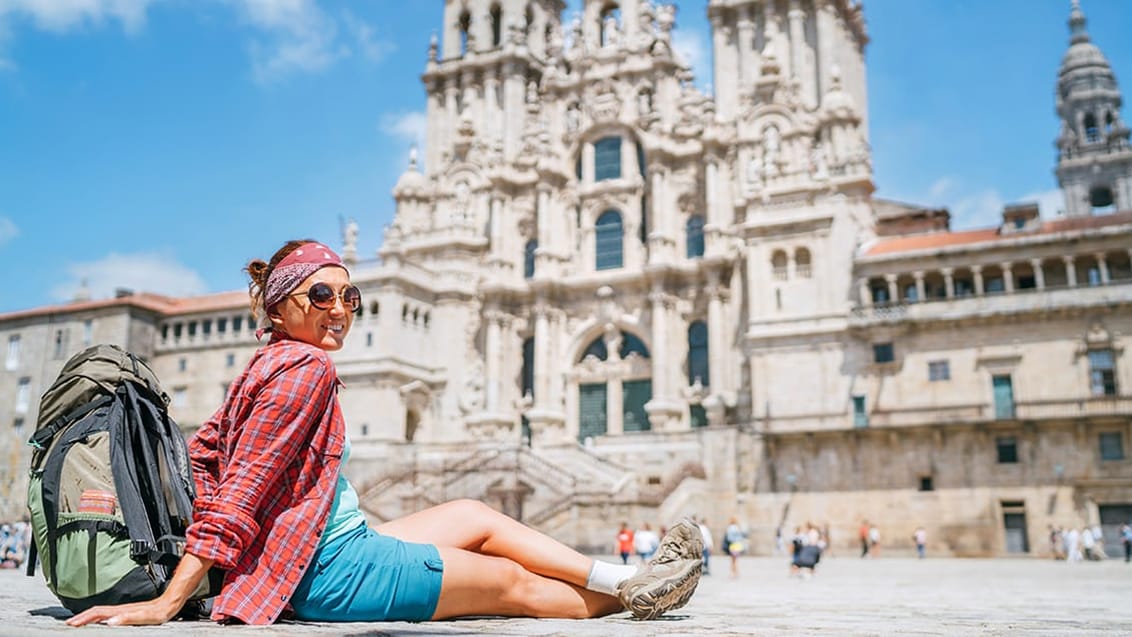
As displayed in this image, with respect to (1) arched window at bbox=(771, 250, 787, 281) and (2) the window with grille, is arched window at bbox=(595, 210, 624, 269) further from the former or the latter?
(2) the window with grille

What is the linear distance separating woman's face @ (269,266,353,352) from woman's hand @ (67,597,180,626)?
1579mm

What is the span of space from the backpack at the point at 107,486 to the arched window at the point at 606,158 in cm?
4344

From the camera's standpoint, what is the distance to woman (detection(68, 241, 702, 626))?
15.5 ft

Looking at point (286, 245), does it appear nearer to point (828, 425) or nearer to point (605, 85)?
point (828, 425)

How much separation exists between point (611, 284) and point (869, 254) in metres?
12.3

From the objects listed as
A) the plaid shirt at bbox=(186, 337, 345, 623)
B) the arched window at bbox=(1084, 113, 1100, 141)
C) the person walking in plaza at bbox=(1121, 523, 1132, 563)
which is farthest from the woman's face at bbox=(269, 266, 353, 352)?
the arched window at bbox=(1084, 113, 1100, 141)

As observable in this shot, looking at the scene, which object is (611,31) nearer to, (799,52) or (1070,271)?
(799,52)

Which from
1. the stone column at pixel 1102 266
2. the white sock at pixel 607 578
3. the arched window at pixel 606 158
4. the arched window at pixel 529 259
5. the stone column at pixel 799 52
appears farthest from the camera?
the arched window at pixel 529 259

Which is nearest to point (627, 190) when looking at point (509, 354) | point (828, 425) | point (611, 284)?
point (611, 284)

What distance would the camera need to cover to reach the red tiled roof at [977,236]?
120 feet

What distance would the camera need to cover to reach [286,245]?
18.1 ft

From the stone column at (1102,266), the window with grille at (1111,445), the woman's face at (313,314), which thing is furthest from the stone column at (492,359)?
the woman's face at (313,314)

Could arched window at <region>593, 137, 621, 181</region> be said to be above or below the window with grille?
above

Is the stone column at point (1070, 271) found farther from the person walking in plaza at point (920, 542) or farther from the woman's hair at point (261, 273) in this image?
the woman's hair at point (261, 273)
